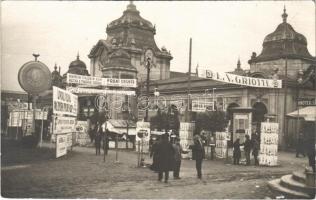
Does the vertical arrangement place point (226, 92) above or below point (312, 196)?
above

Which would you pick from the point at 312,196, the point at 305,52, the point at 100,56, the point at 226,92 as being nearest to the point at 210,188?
the point at 312,196

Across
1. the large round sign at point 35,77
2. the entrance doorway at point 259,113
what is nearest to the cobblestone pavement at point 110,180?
the large round sign at point 35,77

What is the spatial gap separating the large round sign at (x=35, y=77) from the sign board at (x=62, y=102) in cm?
128

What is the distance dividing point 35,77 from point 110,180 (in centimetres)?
521

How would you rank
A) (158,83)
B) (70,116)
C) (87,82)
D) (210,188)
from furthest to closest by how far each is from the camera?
(158,83), (87,82), (70,116), (210,188)

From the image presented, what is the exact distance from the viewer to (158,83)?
4619 centimetres

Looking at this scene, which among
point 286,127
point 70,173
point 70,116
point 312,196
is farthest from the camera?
point 286,127

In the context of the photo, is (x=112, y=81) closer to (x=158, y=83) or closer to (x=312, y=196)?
(x=312, y=196)

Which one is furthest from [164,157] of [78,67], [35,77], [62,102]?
[78,67]

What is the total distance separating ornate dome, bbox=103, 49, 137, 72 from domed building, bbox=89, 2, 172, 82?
35.0 inches

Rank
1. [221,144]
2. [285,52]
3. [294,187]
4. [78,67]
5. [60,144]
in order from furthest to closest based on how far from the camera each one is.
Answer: [78,67]
[285,52]
[221,144]
[60,144]
[294,187]

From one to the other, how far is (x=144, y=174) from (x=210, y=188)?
3.28 meters

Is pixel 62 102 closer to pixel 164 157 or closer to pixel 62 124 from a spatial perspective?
pixel 62 124

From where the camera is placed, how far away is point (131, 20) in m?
47.8
